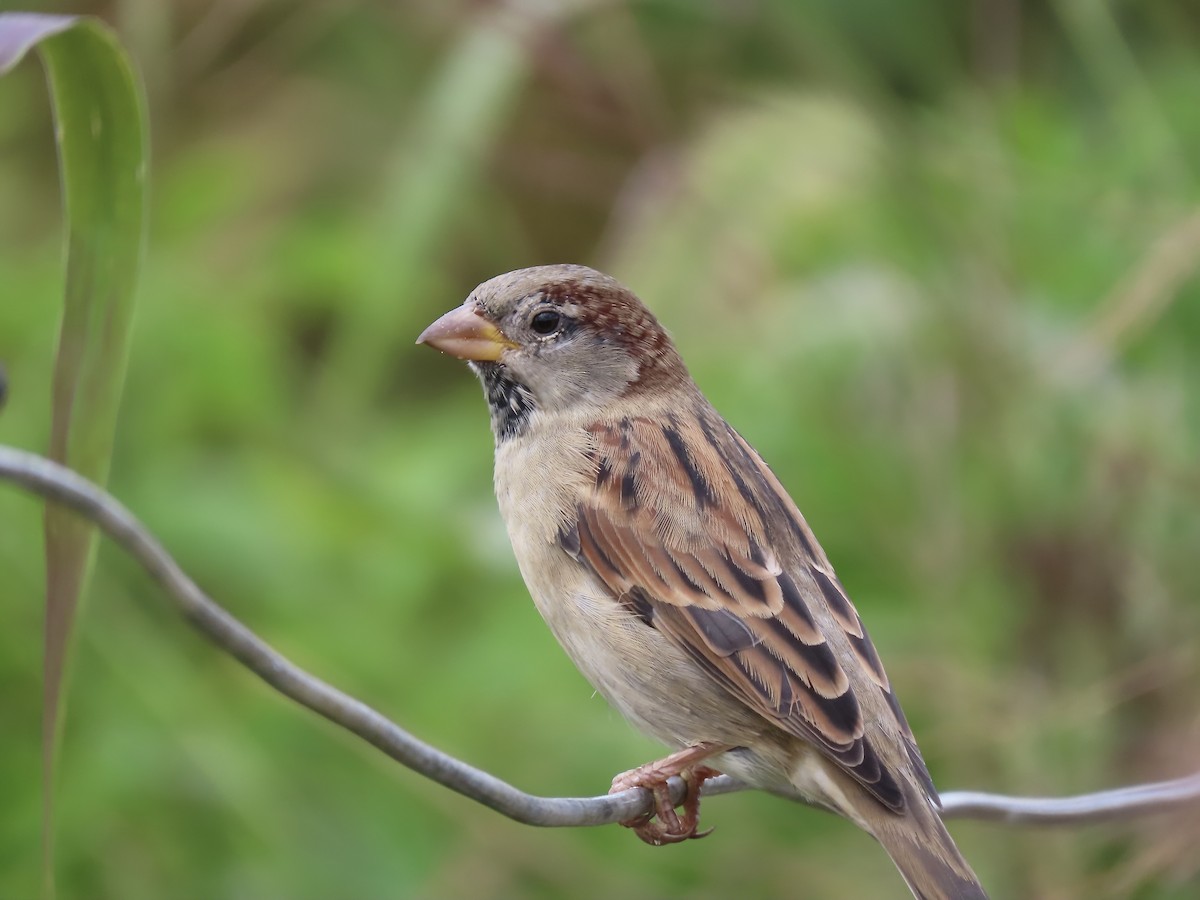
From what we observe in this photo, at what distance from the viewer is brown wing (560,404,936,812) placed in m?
2.13

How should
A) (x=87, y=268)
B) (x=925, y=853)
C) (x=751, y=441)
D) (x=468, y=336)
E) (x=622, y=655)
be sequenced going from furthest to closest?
1. (x=751, y=441)
2. (x=468, y=336)
3. (x=622, y=655)
4. (x=925, y=853)
5. (x=87, y=268)

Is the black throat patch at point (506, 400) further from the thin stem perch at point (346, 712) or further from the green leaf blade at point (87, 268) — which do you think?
the green leaf blade at point (87, 268)

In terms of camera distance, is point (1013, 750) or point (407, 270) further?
point (407, 270)

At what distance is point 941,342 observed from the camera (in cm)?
362

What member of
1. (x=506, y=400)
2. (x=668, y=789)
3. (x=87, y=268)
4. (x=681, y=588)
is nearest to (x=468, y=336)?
(x=506, y=400)

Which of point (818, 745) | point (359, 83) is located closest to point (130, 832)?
point (818, 745)

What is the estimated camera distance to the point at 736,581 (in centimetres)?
225

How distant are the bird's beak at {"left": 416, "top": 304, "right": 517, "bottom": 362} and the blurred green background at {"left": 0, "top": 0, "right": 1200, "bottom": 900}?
3.60ft

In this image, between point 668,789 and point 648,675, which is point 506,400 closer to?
point 648,675

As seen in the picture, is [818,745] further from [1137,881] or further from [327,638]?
[327,638]

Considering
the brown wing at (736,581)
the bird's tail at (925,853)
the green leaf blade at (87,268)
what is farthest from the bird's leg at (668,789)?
the green leaf blade at (87,268)

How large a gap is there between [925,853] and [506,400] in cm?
94

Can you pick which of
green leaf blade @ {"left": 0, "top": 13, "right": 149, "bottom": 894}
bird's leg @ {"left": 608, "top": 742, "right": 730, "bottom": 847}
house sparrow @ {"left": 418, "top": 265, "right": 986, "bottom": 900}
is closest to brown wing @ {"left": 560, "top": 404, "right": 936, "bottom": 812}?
house sparrow @ {"left": 418, "top": 265, "right": 986, "bottom": 900}

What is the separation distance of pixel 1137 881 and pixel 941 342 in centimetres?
125
